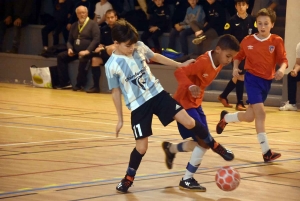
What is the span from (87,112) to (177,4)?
510 cm

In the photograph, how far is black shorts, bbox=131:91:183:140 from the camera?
224 inches

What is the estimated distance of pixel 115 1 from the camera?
16422mm

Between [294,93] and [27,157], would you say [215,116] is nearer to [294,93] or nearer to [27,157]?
[294,93]

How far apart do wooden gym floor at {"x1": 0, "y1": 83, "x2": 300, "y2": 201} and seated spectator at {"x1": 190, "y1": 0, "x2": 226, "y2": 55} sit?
316cm

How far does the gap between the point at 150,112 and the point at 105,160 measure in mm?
1466

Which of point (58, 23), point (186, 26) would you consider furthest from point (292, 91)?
point (58, 23)

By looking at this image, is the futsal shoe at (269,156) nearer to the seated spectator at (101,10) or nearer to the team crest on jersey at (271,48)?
the team crest on jersey at (271,48)

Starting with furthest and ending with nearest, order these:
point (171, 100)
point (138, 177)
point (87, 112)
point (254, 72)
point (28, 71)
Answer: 1. point (28, 71)
2. point (87, 112)
3. point (254, 72)
4. point (138, 177)
5. point (171, 100)

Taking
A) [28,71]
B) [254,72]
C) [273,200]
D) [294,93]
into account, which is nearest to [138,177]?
[273,200]

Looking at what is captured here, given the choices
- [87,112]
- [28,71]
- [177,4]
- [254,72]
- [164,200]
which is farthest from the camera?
[28,71]

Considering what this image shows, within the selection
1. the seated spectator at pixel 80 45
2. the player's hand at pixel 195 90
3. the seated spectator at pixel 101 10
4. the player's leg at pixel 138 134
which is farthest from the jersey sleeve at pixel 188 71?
the seated spectator at pixel 101 10

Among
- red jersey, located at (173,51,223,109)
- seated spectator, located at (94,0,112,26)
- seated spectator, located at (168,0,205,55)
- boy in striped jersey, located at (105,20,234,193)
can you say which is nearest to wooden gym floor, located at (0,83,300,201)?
boy in striped jersey, located at (105,20,234,193)

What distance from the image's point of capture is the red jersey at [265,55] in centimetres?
765

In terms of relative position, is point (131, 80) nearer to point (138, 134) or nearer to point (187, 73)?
point (138, 134)
